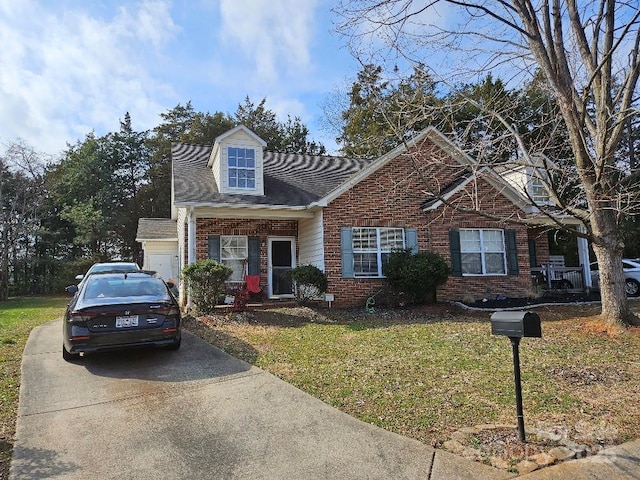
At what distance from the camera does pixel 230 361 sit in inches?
265

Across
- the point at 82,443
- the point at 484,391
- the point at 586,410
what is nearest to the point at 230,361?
the point at 82,443

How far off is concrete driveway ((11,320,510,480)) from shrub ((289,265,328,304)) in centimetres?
605

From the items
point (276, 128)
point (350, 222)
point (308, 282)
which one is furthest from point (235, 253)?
point (276, 128)

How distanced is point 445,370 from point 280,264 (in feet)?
30.7

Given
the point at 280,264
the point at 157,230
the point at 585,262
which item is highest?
the point at 157,230

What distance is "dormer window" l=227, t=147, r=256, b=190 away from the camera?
1386 centimetres

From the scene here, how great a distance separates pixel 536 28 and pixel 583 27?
1046 mm

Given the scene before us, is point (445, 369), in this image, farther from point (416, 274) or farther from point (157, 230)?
point (157, 230)

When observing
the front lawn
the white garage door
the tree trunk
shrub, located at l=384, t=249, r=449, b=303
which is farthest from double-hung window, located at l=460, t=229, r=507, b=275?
the white garage door

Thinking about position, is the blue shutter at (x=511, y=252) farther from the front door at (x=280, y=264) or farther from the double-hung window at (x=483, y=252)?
→ the front door at (x=280, y=264)

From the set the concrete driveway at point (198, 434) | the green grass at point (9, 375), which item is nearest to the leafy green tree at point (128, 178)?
the green grass at point (9, 375)

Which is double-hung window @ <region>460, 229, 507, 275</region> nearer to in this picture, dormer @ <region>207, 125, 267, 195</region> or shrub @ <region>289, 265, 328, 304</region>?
shrub @ <region>289, 265, 328, 304</region>

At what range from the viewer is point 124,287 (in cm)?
733

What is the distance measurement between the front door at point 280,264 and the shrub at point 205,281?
3.33 metres
